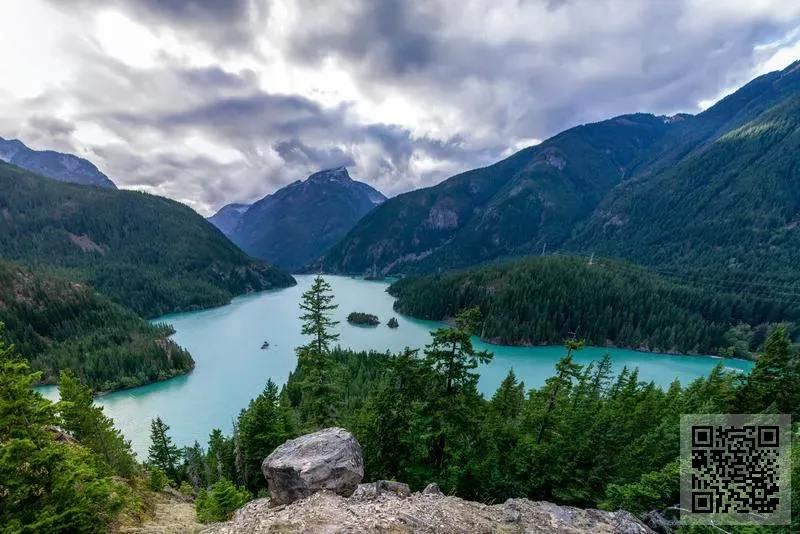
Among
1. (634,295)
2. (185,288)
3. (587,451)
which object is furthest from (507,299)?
(185,288)

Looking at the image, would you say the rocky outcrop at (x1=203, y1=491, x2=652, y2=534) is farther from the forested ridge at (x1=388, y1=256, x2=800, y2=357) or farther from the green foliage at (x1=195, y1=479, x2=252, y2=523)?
the forested ridge at (x1=388, y1=256, x2=800, y2=357)

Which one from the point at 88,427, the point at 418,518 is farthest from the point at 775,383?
the point at 88,427

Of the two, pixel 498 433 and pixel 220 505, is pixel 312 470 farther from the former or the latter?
pixel 498 433

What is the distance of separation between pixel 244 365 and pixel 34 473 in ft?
275

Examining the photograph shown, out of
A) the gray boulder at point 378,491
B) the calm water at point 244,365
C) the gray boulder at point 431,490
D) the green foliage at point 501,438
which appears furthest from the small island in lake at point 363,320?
the gray boulder at point 378,491

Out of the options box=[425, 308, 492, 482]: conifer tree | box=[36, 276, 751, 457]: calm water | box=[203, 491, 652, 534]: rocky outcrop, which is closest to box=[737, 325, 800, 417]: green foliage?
box=[203, 491, 652, 534]: rocky outcrop

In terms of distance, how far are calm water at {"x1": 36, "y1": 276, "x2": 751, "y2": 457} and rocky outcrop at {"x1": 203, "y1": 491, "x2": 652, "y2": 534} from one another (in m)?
52.4

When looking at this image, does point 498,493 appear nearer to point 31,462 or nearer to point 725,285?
point 31,462

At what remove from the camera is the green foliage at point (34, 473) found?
9.26m

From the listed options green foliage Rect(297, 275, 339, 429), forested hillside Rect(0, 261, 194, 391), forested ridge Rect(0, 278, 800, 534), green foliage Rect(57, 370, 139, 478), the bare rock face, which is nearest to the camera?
forested ridge Rect(0, 278, 800, 534)

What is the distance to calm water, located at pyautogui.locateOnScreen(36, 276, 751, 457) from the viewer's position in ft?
198

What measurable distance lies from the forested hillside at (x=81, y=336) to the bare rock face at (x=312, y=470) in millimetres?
81125

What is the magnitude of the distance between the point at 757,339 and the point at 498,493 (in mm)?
139514

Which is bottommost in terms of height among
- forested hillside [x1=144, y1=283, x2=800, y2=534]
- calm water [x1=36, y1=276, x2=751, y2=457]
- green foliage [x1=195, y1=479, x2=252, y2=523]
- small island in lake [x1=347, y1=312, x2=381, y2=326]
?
calm water [x1=36, y1=276, x2=751, y2=457]
